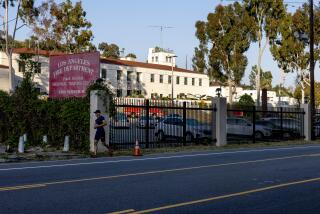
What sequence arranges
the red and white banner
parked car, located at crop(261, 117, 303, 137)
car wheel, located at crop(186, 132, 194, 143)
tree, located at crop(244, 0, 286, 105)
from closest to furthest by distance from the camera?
the red and white banner, car wheel, located at crop(186, 132, 194, 143), parked car, located at crop(261, 117, 303, 137), tree, located at crop(244, 0, 286, 105)

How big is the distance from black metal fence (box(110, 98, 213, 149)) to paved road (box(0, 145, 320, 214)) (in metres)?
5.86

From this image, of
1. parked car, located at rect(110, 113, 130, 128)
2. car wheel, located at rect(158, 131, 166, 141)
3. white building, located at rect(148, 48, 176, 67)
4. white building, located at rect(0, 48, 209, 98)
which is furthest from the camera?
white building, located at rect(148, 48, 176, 67)

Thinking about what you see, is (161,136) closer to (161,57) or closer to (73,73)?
(73,73)

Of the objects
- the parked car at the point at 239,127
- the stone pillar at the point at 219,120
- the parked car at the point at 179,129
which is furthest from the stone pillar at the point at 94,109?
the parked car at the point at 239,127

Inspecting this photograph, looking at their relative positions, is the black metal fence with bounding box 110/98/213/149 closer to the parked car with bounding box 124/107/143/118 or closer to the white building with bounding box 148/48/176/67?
the parked car with bounding box 124/107/143/118

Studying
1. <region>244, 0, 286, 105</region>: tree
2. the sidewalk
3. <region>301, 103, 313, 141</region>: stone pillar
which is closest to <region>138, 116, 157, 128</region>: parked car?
the sidewalk

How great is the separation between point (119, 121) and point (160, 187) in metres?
11.4

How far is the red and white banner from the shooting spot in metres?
22.7

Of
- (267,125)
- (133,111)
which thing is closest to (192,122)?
(133,111)

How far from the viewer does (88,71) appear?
75.1 feet

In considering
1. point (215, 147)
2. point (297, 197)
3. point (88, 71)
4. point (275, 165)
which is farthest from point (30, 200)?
point (215, 147)

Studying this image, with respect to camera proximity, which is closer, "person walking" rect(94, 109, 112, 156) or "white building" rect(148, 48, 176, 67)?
"person walking" rect(94, 109, 112, 156)

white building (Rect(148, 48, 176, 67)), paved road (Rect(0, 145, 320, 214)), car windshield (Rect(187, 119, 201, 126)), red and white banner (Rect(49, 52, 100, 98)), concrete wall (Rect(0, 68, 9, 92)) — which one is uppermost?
white building (Rect(148, 48, 176, 67))

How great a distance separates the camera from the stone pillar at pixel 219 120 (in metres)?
26.6
